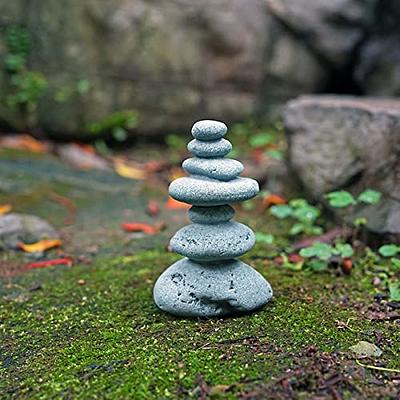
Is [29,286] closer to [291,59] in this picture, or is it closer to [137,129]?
[137,129]

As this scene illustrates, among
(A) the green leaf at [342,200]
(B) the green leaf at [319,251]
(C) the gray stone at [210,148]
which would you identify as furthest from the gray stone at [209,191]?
(A) the green leaf at [342,200]

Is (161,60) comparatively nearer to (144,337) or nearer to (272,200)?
(272,200)

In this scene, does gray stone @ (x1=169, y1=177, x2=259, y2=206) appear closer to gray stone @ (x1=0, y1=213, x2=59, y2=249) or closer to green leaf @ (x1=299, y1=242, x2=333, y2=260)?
green leaf @ (x1=299, y1=242, x2=333, y2=260)

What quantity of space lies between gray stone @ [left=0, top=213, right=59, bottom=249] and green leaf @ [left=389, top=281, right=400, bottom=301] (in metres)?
2.30

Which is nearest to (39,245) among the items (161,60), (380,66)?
(161,60)

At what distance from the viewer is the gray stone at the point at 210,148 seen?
9.53 feet

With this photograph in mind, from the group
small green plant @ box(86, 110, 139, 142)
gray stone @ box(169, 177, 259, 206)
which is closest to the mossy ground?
gray stone @ box(169, 177, 259, 206)

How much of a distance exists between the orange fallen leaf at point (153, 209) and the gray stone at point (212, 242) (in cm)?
196

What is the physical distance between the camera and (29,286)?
3.54 metres

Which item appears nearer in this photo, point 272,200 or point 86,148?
point 272,200

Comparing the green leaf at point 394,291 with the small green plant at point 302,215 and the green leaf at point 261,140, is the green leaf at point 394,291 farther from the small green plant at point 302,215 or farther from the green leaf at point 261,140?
the green leaf at point 261,140

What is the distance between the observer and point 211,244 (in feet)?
9.39

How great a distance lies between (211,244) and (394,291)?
105 centimetres

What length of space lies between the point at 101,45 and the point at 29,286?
3.60 meters
